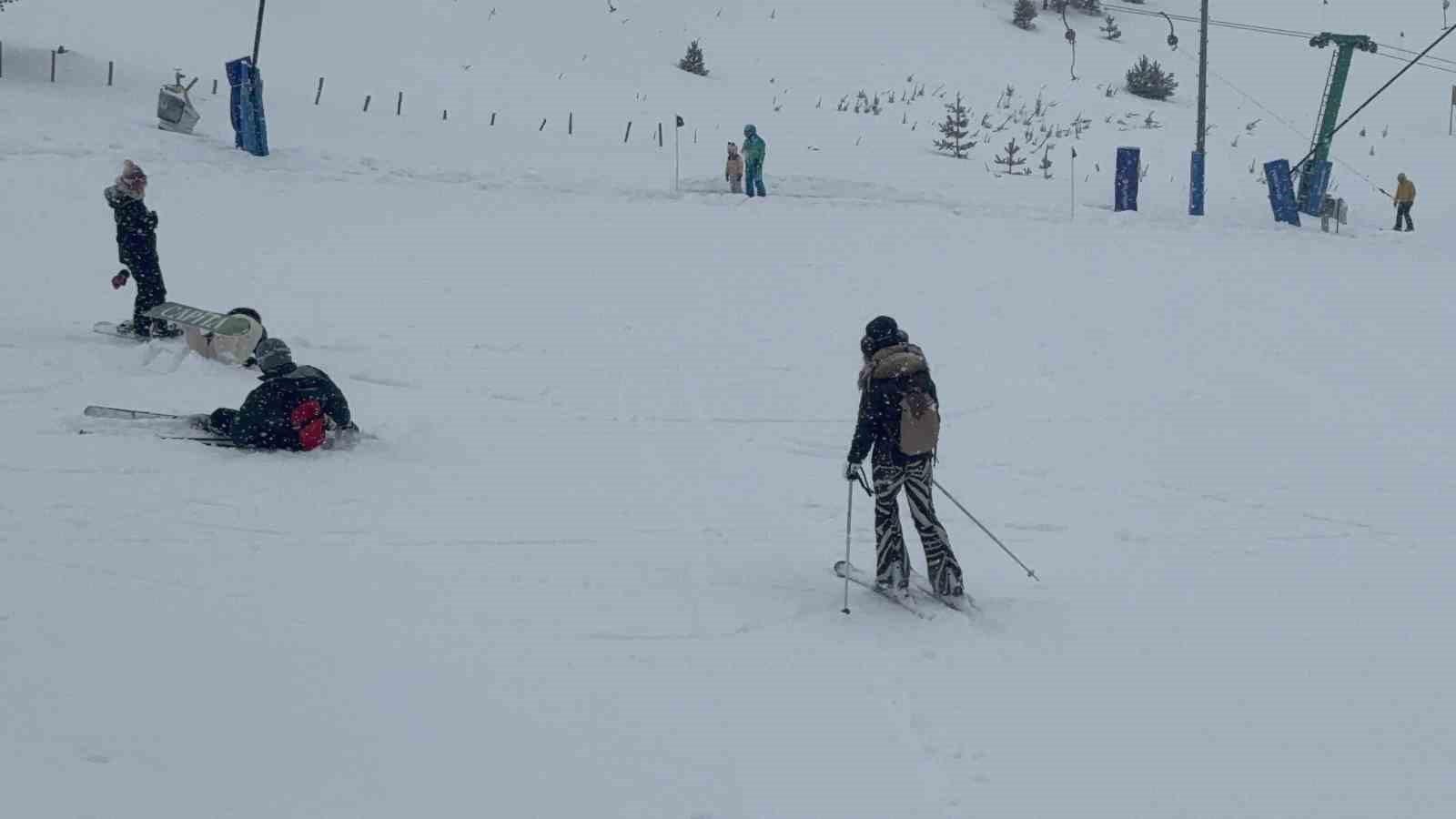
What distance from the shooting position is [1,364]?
1071 cm

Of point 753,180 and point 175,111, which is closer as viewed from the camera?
point 175,111

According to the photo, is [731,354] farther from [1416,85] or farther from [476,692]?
[1416,85]

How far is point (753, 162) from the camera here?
21.9 m

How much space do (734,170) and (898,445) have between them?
1547cm

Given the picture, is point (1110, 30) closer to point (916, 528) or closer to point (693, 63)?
point (693, 63)

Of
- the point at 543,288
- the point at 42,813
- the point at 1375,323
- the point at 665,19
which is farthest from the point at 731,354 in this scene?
the point at 665,19

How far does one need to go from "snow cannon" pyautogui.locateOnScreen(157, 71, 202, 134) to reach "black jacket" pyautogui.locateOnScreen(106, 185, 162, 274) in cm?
1014

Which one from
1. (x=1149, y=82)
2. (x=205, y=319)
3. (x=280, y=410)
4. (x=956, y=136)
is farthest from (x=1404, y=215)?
(x=280, y=410)

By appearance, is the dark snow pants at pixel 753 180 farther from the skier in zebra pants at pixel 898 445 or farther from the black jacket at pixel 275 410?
the skier in zebra pants at pixel 898 445

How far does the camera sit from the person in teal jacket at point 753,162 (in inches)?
854

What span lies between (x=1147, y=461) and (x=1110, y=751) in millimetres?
6123

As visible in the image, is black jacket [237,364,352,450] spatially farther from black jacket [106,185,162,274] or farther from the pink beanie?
the pink beanie

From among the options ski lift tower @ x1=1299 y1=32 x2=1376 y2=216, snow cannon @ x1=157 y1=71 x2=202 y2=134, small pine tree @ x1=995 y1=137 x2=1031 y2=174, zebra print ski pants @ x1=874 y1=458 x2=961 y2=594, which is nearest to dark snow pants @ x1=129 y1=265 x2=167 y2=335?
zebra print ski pants @ x1=874 y1=458 x2=961 y2=594

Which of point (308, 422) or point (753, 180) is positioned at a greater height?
point (753, 180)
